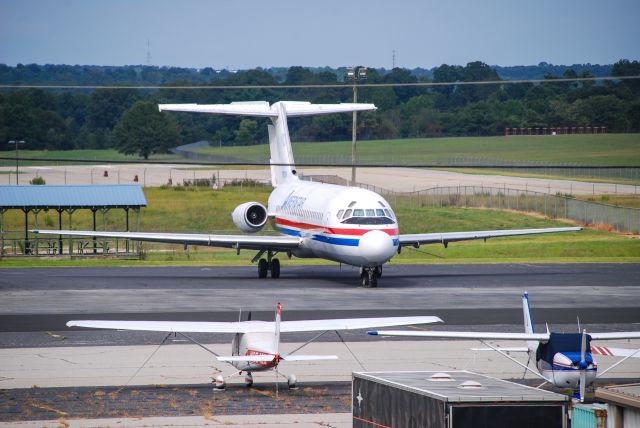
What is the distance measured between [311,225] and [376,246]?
5.00m

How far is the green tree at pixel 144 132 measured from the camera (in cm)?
12631

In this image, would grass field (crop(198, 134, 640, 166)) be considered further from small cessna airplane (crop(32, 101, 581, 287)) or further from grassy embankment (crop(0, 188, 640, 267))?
small cessna airplane (crop(32, 101, 581, 287))

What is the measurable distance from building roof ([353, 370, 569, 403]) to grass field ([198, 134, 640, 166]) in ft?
288

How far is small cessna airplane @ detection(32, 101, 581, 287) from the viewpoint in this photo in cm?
3862

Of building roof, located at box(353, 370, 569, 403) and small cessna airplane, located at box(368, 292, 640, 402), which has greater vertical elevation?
building roof, located at box(353, 370, 569, 403)

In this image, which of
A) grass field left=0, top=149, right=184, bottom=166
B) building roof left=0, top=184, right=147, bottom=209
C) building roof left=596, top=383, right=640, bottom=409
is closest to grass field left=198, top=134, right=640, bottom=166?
grass field left=0, top=149, right=184, bottom=166

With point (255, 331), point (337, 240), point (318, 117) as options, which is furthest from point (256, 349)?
point (318, 117)

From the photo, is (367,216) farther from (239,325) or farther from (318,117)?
(318,117)

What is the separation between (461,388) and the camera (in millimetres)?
14391

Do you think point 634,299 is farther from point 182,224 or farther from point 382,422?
point 182,224

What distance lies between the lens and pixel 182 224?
246ft

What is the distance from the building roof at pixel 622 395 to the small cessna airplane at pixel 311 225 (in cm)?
2405

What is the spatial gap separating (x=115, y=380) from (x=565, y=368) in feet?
31.9

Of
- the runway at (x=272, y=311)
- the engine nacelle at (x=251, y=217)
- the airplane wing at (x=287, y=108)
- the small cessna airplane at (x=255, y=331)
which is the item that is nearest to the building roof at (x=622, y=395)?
the runway at (x=272, y=311)
